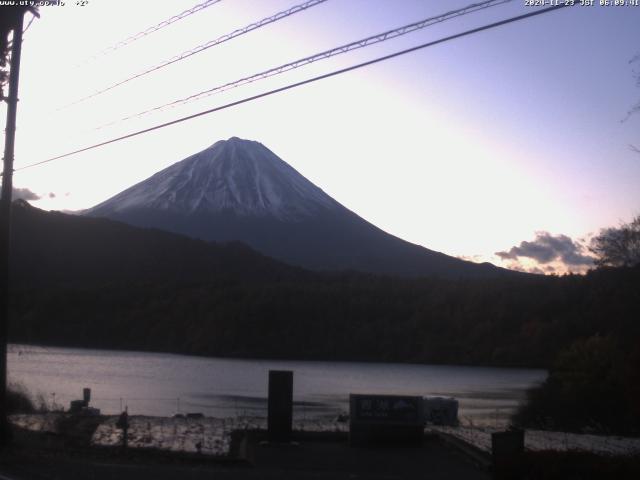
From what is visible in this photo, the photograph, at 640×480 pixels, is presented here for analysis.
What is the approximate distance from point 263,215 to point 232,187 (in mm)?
9704

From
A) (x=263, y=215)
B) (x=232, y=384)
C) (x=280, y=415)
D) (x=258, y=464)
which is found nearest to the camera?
(x=258, y=464)

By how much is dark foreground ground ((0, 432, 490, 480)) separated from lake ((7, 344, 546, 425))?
11935 mm

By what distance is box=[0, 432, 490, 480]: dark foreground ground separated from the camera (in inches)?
482

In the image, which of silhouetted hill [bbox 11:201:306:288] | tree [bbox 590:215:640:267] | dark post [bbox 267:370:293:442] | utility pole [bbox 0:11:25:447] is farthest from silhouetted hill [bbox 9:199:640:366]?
utility pole [bbox 0:11:25:447]

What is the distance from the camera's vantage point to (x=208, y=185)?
15925 centimetres

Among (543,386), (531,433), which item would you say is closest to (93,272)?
(543,386)

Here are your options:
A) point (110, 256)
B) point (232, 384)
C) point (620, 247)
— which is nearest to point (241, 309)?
point (110, 256)

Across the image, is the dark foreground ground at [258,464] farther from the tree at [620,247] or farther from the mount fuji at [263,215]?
the mount fuji at [263,215]

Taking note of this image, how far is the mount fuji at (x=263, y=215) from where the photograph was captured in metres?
138

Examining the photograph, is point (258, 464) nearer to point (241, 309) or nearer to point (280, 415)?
point (280, 415)

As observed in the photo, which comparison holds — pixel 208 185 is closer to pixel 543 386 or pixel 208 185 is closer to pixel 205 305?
pixel 205 305

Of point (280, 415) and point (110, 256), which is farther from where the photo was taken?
point (110, 256)

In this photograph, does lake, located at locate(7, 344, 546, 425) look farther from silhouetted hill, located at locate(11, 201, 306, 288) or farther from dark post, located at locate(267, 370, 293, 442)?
dark post, located at locate(267, 370, 293, 442)

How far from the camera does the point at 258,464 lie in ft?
44.6
